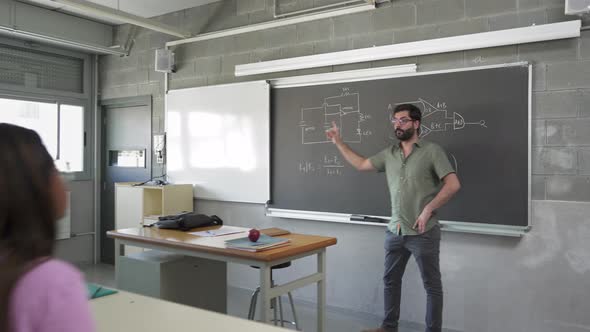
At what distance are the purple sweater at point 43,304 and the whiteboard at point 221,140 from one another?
3.84 m

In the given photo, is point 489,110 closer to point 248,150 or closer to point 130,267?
point 248,150

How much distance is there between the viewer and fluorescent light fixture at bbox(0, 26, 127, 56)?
197 inches

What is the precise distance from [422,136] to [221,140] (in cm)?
214

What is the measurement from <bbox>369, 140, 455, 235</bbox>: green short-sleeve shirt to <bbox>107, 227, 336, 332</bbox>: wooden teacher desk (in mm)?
538

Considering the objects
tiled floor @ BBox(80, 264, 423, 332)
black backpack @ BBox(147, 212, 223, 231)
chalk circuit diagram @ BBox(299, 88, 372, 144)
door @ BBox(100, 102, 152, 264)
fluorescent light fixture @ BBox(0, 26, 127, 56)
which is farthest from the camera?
door @ BBox(100, 102, 152, 264)

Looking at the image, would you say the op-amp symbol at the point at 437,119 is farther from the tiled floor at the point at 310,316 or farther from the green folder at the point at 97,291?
the green folder at the point at 97,291

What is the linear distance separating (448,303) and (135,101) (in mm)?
4196

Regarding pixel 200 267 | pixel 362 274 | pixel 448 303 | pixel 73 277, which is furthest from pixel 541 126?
pixel 73 277

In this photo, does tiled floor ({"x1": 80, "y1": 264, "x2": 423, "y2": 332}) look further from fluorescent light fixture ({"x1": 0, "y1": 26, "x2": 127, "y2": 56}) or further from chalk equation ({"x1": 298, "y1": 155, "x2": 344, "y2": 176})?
fluorescent light fixture ({"x1": 0, "y1": 26, "x2": 127, "y2": 56})

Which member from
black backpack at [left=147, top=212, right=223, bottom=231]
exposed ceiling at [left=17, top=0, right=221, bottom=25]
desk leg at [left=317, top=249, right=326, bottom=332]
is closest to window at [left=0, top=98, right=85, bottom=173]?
exposed ceiling at [left=17, top=0, right=221, bottom=25]

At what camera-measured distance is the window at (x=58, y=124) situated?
558cm

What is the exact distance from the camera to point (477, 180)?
3477 millimetres

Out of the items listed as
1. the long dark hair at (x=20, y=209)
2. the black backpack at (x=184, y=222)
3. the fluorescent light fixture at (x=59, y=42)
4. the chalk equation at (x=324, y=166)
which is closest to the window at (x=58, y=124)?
the fluorescent light fixture at (x=59, y=42)

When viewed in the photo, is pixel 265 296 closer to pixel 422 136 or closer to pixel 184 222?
pixel 184 222
